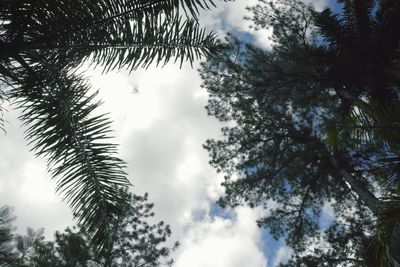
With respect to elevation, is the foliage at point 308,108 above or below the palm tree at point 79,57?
above

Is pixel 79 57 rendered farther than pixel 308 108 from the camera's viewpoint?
No

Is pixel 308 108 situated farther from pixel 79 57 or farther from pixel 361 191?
pixel 79 57

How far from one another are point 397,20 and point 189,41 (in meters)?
7.01

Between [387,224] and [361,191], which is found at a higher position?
[361,191]

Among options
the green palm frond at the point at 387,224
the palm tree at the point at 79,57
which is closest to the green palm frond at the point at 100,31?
the palm tree at the point at 79,57

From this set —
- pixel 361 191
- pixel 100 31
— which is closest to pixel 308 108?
pixel 361 191

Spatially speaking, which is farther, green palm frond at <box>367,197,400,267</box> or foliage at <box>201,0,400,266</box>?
foliage at <box>201,0,400,266</box>

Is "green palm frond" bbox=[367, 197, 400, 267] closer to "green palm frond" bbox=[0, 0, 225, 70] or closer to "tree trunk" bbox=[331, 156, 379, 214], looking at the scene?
"green palm frond" bbox=[0, 0, 225, 70]

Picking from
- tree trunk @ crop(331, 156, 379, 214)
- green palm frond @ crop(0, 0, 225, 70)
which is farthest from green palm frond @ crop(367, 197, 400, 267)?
Result: tree trunk @ crop(331, 156, 379, 214)

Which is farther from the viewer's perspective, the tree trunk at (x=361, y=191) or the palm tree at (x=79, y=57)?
the tree trunk at (x=361, y=191)

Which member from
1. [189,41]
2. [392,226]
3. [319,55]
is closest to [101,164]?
[189,41]

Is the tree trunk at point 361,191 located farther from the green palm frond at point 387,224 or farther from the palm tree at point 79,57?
the palm tree at point 79,57

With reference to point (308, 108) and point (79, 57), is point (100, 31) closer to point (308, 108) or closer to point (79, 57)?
point (79, 57)

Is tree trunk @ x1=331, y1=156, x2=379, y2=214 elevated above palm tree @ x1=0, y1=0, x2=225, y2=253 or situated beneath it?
elevated above
